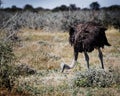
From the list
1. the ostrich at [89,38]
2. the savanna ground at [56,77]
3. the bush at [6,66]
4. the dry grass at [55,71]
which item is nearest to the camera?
the bush at [6,66]

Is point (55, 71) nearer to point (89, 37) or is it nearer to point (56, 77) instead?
point (56, 77)

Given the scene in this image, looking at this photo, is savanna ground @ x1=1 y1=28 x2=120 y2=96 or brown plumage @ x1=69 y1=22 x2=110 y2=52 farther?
brown plumage @ x1=69 y1=22 x2=110 y2=52

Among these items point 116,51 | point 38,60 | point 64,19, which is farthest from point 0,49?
point 64,19

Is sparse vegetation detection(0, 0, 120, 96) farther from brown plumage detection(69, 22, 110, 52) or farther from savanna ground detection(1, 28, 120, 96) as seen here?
brown plumage detection(69, 22, 110, 52)

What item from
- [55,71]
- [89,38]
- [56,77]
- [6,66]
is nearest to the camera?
[6,66]

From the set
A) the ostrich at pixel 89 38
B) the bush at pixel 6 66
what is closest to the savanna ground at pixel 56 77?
the bush at pixel 6 66

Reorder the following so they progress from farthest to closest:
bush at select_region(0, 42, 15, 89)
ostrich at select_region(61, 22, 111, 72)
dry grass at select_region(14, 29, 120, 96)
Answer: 1. ostrich at select_region(61, 22, 111, 72)
2. dry grass at select_region(14, 29, 120, 96)
3. bush at select_region(0, 42, 15, 89)

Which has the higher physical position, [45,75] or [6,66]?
[6,66]

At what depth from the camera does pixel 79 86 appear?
488 inches

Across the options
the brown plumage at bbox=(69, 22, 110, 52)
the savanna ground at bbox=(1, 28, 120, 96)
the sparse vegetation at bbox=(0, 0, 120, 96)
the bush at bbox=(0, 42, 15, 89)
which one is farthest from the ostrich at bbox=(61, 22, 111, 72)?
the bush at bbox=(0, 42, 15, 89)

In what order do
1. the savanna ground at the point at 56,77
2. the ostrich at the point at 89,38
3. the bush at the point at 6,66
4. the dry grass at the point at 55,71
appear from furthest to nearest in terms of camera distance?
1. the ostrich at the point at 89,38
2. the dry grass at the point at 55,71
3. the savanna ground at the point at 56,77
4. the bush at the point at 6,66

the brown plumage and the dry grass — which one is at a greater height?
the brown plumage

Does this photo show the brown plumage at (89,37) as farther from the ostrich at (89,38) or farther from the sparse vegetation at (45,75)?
the sparse vegetation at (45,75)

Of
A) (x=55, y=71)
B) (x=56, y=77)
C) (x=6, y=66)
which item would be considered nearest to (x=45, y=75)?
(x=56, y=77)
